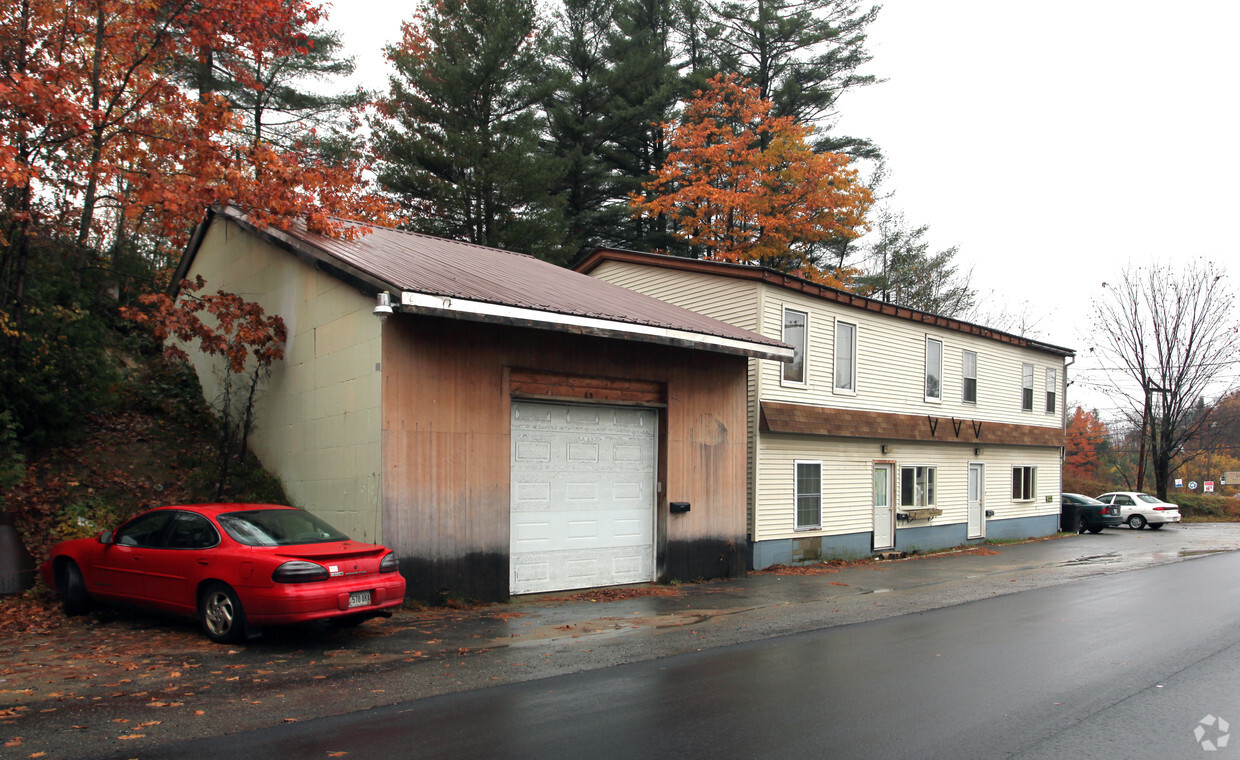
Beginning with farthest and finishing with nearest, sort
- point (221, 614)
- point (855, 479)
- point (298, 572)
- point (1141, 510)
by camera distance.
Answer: point (1141, 510)
point (855, 479)
point (221, 614)
point (298, 572)

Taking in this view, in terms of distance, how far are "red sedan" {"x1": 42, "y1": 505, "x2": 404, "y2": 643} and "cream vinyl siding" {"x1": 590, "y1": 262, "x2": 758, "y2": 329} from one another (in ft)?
34.2

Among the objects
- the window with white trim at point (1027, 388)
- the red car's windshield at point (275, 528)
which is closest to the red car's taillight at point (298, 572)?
the red car's windshield at point (275, 528)

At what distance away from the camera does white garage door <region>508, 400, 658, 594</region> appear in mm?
12977

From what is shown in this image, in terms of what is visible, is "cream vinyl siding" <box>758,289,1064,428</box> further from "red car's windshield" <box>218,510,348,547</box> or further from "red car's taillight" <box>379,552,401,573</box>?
"red car's windshield" <box>218,510,348,547</box>

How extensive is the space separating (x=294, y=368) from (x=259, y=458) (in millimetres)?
2059

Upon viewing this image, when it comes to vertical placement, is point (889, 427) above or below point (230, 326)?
below

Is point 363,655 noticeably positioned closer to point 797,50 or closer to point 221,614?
point 221,614

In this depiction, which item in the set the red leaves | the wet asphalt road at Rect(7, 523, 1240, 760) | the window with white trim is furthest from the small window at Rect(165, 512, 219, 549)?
the window with white trim

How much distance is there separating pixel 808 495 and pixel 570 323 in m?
8.84

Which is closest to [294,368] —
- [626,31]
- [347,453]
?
[347,453]

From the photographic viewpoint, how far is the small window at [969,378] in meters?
23.9

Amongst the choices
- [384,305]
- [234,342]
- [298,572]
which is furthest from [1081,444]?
[298,572]

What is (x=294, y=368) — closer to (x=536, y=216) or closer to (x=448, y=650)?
(x=448, y=650)

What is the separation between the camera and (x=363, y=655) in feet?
28.1
